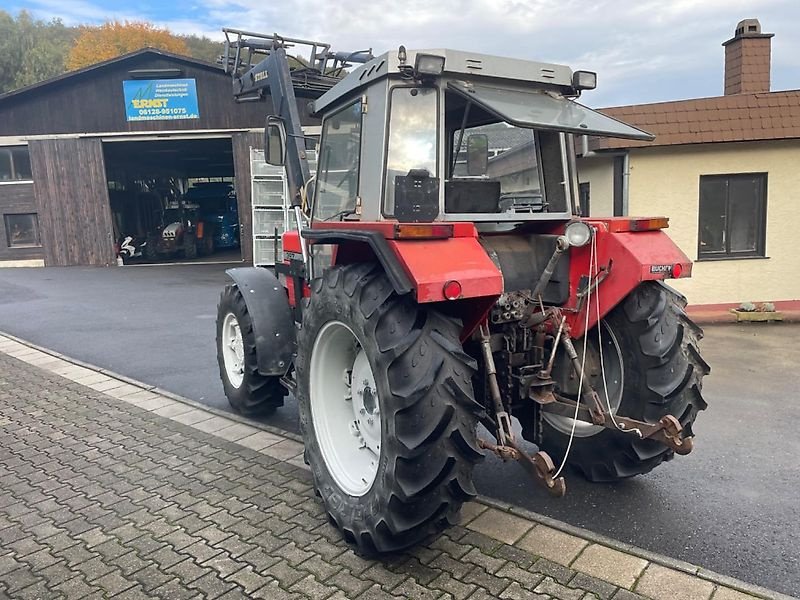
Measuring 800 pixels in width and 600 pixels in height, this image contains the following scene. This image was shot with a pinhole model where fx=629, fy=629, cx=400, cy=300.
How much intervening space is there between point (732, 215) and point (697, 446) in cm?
641

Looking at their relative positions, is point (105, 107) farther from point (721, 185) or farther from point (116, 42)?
point (116, 42)

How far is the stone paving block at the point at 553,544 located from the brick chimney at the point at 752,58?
380 inches

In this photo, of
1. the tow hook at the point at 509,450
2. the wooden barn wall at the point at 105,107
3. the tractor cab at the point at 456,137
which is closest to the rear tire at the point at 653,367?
the tractor cab at the point at 456,137

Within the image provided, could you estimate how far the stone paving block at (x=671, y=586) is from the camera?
270 cm

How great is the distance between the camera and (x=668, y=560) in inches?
116

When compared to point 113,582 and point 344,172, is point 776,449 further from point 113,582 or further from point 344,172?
point 113,582

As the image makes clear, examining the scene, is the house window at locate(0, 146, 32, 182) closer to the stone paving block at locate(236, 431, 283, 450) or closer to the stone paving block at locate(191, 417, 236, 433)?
the stone paving block at locate(191, 417, 236, 433)

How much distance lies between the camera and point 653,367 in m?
3.33

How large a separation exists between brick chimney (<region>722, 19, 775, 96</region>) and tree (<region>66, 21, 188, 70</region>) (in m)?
38.5

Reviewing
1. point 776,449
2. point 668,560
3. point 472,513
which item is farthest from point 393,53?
point 776,449

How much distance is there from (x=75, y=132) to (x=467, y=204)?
68.8 ft

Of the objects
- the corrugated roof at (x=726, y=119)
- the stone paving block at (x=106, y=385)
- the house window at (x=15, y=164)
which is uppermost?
the house window at (x=15, y=164)

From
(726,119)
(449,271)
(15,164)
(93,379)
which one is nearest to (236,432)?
(93,379)

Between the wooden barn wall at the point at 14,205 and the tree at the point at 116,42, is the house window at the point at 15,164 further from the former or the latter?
the tree at the point at 116,42
